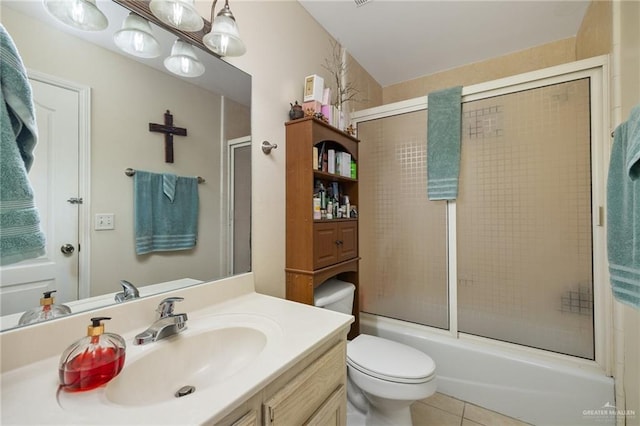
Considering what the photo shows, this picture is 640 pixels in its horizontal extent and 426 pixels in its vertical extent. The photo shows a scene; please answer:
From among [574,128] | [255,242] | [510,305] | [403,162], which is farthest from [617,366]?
[255,242]

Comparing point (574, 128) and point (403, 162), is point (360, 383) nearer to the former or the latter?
point (403, 162)

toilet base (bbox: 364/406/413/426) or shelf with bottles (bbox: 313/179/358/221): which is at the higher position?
shelf with bottles (bbox: 313/179/358/221)

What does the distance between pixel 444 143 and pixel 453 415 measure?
1643 mm

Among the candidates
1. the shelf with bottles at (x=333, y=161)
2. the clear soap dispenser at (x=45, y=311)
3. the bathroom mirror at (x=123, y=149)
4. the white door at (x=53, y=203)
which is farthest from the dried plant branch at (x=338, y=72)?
the clear soap dispenser at (x=45, y=311)

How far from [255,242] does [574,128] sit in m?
1.84

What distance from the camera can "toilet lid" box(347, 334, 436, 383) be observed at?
119cm

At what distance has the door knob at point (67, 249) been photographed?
73 centimetres

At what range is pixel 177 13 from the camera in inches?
33.9

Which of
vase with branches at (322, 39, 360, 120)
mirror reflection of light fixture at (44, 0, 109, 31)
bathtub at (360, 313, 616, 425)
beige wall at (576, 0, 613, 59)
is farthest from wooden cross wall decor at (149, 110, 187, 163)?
beige wall at (576, 0, 613, 59)

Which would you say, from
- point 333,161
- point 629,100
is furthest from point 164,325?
point 629,100

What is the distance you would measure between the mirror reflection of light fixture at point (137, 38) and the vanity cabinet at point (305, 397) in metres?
1.09

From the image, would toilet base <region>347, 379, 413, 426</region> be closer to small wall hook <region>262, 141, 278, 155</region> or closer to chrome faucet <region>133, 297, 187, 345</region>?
chrome faucet <region>133, 297, 187, 345</region>

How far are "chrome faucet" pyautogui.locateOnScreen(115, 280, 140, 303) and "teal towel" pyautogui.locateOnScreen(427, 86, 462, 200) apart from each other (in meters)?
1.70

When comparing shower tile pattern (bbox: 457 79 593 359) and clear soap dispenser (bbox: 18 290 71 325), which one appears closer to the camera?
clear soap dispenser (bbox: 18 290 71 325)
